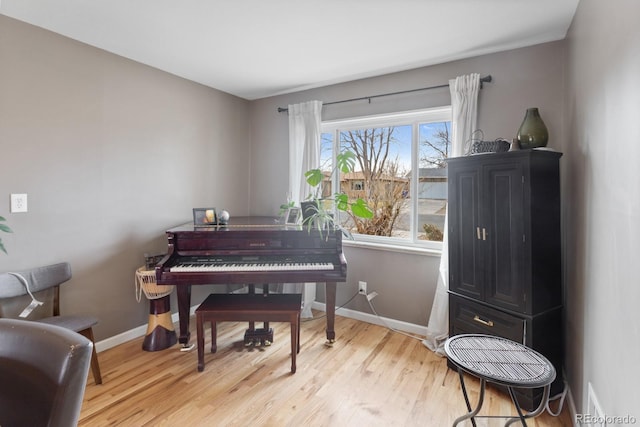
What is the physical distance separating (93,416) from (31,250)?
1185 millimetres

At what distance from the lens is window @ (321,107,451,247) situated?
2.90 m

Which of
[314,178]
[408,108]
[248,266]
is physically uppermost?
[408,108]

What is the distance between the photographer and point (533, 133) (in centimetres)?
210

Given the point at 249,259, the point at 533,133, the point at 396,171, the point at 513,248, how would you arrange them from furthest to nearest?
the point at 396,171, the point at 249,259, the point at 533,133, the point at 513,248

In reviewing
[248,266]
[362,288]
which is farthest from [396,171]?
[248,266]

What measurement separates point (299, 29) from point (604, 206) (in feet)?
6.62

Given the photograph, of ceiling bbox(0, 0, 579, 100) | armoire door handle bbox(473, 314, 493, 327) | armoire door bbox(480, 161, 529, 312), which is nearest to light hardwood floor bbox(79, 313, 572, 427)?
armoire door handle bbox(473, 314, 493, 327)

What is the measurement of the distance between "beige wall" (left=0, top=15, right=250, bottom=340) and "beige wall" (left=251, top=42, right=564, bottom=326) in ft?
2.11

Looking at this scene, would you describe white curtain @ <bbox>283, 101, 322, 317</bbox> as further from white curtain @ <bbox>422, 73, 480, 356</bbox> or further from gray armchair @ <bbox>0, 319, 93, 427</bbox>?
gray armchair @ <bbox>0, 319, 93, 427</bbox>

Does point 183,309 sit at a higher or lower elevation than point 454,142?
lower

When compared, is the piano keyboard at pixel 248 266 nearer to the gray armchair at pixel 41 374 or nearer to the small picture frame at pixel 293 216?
the small picture frame at pixel 293 216

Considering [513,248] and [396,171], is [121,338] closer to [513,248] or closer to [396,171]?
[396,171]

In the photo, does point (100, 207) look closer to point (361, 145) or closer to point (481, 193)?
point (361, 145)

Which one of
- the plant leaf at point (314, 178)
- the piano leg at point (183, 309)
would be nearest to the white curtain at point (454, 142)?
the plant leaf at point (314, 178)
